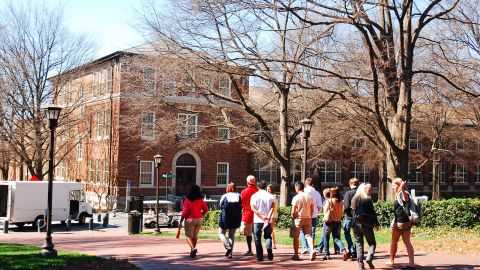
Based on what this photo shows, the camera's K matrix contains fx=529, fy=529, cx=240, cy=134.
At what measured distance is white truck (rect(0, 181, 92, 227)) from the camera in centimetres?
2708

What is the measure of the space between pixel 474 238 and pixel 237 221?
7161 millimetres

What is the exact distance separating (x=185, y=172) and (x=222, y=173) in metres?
3.45

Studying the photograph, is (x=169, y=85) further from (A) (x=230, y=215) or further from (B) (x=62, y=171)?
(B) (x=62, y=171)

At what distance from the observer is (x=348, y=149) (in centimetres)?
4634

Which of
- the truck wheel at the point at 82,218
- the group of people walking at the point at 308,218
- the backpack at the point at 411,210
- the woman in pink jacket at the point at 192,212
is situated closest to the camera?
the backpack at the point at 411,210

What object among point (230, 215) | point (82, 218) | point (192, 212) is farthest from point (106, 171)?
point (230, 215)

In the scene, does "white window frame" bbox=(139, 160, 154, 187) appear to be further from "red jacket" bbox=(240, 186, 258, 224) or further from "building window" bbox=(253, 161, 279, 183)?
"red jacket" bbox=(240, 186, 258, 224)

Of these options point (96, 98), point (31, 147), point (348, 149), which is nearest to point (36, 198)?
point (31, 147)

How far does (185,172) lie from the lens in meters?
42.4

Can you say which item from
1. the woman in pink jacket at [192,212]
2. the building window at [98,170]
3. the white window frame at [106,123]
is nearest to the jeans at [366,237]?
the woman in pink jacket at [192,212]

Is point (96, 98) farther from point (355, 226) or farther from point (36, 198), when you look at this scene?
point (355, 226)

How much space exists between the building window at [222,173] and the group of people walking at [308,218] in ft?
103

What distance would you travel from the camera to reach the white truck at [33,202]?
2708 cm

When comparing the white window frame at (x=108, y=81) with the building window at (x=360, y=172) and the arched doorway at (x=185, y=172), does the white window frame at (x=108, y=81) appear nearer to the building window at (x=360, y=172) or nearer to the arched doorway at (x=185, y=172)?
the arched doorway at (x=185, y=172)
